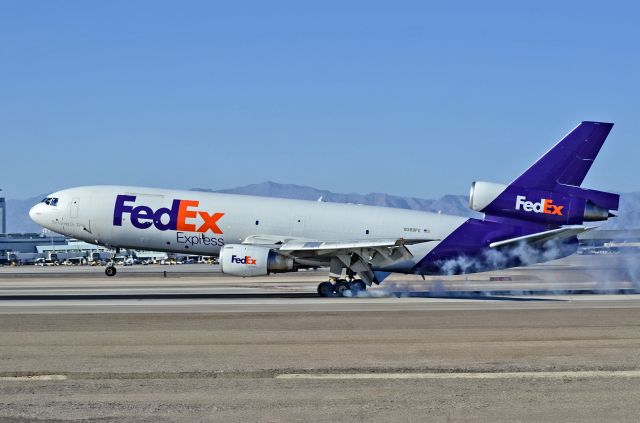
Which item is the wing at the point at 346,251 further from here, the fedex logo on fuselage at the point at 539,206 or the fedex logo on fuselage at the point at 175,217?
the fedex logo on fuselage at the point at 539,206

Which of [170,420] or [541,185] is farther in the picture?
[541,185]

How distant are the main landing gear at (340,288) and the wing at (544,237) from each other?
7.55 meters

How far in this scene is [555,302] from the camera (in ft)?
138

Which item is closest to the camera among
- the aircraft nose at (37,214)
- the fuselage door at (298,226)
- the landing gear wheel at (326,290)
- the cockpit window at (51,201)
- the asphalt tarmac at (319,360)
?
the asphalt tarmac at (319,360)

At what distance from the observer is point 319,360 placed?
71.5 ft

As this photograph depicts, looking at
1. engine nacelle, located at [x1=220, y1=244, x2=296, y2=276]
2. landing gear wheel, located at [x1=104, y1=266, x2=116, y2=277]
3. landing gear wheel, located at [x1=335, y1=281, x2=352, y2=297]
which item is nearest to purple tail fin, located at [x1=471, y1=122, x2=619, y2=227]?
landing gear wheel, located at [x1=335, y1=281, x2=352, y2=297]

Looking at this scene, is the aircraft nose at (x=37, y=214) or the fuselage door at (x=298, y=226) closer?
the fuselage door at (x=298, y=226)

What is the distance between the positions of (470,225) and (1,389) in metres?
34.1

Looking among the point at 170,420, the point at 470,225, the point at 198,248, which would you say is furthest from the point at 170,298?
the point at 170,420

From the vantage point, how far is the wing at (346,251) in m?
45.4

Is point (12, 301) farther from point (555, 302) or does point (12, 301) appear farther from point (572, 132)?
point (572, 132)

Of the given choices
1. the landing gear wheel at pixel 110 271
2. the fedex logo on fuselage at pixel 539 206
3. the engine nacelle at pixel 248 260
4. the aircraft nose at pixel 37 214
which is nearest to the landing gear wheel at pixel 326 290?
the engine nacelle at pixel 248 260

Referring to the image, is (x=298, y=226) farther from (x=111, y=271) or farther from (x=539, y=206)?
(x=111, y=271)

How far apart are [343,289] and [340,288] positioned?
0.18 meters
